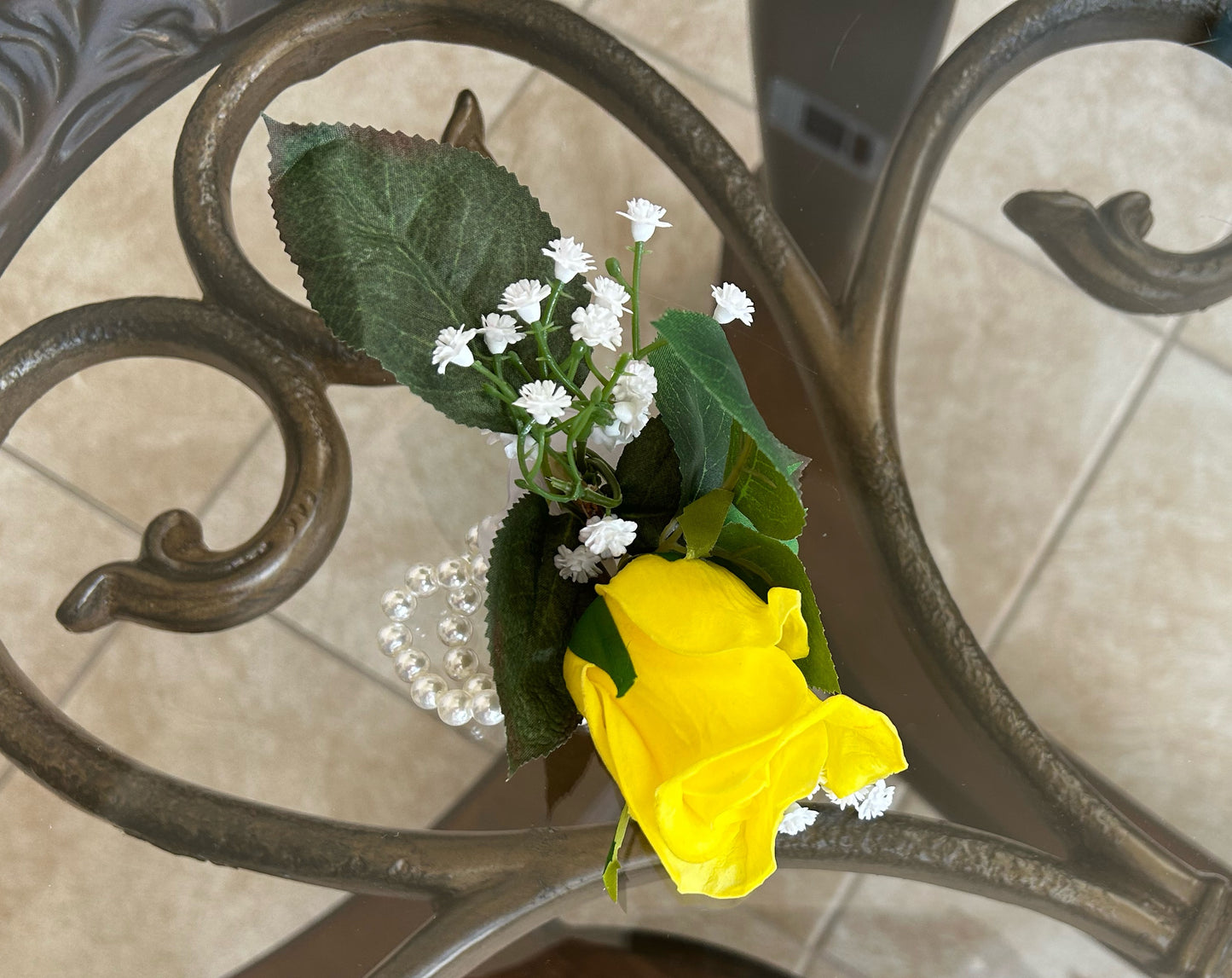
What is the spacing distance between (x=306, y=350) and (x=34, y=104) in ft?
0.65

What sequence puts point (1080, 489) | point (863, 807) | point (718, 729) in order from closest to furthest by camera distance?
point (718, 729)
point (863, 807)
point (1080, 489)

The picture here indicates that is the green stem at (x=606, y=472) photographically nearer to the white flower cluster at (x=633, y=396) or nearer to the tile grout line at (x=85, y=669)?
the white flower cluster at (x=633, y=396)

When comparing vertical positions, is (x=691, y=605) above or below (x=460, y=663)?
above

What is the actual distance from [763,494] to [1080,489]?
283 mm

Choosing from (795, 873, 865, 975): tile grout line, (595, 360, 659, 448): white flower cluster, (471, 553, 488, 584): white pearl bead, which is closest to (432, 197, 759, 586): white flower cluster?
(595, 360, 659, 448): white flower cluster

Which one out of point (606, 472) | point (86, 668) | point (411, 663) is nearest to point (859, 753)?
point (606, 472)

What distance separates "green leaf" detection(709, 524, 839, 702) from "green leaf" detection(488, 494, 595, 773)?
62mm

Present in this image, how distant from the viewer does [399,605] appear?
0.51 metres

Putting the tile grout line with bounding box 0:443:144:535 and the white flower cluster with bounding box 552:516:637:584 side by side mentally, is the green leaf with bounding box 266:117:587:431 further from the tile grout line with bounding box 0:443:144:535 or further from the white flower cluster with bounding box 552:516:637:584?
the tile grout line with bounding box 0:443:144:535

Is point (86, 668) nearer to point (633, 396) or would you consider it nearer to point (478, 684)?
point (478, 684)

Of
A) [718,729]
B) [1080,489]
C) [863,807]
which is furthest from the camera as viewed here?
[1080,489]

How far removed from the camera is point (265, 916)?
474 millimetres

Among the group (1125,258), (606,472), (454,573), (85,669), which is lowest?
(85,669)

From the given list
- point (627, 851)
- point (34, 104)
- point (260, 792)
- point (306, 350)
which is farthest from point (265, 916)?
point (34, 104)
